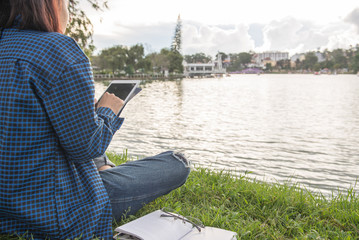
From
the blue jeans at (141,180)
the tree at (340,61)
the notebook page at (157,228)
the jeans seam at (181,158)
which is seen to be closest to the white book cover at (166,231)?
the notebook page at (157,228)

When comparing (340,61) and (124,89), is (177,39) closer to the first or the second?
(340,61)

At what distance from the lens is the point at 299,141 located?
8477 mm

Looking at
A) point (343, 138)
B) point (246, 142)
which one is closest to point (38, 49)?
point (246, 142)

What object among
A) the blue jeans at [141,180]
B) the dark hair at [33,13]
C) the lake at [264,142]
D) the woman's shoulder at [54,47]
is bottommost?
the lake at [264,142]

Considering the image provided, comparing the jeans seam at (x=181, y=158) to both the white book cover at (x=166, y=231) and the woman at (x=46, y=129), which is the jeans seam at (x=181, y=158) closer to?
the white book cover at (x=166, y=231)

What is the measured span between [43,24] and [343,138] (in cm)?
947

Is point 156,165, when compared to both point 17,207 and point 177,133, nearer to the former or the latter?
point 17,207

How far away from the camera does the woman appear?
1.15 meters

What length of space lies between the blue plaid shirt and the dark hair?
0.03 meters

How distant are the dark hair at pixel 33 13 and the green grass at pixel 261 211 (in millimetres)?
1062

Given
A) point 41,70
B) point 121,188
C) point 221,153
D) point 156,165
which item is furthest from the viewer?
point 221,153

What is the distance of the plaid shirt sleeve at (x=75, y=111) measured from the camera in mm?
1148

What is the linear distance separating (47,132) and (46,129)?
1cm

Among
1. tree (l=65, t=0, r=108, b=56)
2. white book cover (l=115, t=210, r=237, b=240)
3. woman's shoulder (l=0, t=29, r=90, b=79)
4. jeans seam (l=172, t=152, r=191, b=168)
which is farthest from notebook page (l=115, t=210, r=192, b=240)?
tree (l=65, t=0, r=108, b=56)
